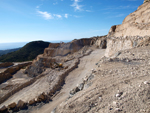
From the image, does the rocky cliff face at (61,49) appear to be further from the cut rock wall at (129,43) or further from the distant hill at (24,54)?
the distant hill at (24,54)

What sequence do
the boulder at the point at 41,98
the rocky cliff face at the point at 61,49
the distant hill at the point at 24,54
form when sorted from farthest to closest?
the distant hill at the point at 24,54, the rocky cliff face at the point at 61,49, the boulder at the point at 41,98

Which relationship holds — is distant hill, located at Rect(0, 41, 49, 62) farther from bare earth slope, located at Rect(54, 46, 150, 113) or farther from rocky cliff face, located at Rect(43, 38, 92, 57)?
bare earth slope, located at Rect(54, 46, 150, 113)

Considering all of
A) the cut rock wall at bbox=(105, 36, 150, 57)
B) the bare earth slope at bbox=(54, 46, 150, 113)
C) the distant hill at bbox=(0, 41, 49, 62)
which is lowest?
the distant hill at bbox=(0, 41, 49, 62)

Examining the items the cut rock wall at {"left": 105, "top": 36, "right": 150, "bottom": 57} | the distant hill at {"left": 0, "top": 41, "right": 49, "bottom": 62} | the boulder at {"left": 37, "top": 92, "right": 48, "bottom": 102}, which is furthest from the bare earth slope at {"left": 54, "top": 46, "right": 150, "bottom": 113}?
the distant hill at {"left": 0, "top": 41, "right": 49, "bottom": 62}

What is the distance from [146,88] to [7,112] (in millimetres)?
5892

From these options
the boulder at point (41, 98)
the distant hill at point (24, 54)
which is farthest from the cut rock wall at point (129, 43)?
the distant hill at point (24, 54)

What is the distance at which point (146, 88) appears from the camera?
2854 mm

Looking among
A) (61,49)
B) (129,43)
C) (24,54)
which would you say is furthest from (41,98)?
(24,54)

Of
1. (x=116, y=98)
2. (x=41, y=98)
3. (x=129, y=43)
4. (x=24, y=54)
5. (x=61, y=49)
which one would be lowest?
(x=24, y=54)

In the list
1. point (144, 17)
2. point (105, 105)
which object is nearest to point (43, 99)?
point (105, 105)

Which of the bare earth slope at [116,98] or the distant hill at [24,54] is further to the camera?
the distant hill at [24,54]

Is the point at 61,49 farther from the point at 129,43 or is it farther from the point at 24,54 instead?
the point at 24,54

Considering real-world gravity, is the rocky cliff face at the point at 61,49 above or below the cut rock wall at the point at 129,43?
below

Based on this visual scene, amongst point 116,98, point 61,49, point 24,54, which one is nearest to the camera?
point 116,98
